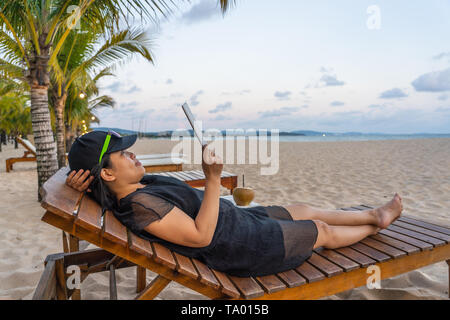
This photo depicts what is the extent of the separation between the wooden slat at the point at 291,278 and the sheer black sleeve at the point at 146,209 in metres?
0.70

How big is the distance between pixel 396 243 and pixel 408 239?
13cm

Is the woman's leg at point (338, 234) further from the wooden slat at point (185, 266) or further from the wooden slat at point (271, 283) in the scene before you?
the wooden slat at point (185, 266)

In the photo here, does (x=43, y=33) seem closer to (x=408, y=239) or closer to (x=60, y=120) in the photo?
(x=60, y=120)

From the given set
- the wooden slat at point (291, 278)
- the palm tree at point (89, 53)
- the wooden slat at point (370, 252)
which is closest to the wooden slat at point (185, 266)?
the wooden slat at point (291, 278)

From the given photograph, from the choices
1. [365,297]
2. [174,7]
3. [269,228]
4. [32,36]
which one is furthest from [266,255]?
[32,36]

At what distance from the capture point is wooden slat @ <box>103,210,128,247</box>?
124 cm

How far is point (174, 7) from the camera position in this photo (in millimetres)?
3973

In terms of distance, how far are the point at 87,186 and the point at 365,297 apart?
2050mm

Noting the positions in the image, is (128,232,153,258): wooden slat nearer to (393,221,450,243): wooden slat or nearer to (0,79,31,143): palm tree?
(393,221,450,243): wooden slat

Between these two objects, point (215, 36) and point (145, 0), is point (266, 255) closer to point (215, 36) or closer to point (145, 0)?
point (145, 0)

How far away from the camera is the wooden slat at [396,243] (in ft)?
5.81

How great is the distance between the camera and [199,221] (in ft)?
4.42

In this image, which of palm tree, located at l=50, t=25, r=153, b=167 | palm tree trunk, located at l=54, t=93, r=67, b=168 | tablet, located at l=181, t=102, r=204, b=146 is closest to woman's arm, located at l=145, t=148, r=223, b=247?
tablet, located at l=181, t=102, r=204, b=146

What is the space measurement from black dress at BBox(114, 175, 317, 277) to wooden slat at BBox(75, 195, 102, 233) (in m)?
0.12
